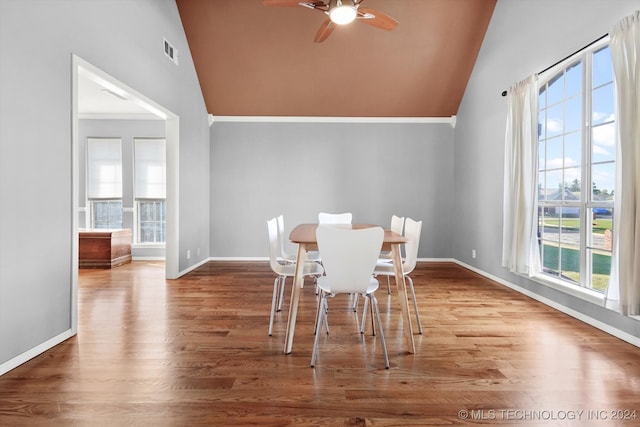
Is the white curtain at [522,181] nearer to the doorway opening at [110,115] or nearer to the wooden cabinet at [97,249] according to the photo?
the doorway opening at [110,115]

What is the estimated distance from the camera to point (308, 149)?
596 cm

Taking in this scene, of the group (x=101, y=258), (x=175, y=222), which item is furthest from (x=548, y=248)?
(x=101, y=258)

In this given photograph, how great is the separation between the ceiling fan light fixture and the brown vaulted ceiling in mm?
2015

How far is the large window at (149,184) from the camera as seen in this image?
6.36m

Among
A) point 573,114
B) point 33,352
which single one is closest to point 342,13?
point 573,114

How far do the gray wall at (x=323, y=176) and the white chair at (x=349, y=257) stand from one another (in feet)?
12.8

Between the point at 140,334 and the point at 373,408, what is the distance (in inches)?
76.1

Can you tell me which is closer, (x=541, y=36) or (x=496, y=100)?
(x=541, y=36)

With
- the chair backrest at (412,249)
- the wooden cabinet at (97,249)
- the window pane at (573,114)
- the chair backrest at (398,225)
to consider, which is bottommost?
the wooden cabinet at (97,249)

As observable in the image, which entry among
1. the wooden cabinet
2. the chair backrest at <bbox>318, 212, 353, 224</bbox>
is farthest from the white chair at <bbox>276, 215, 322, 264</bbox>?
the wooden cabinet

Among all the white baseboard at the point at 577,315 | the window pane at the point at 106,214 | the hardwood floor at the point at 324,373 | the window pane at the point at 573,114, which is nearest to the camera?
the hardwood floor at the point at 324,373

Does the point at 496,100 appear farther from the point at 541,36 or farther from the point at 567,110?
the point at 567,110

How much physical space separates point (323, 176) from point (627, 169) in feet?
13.8

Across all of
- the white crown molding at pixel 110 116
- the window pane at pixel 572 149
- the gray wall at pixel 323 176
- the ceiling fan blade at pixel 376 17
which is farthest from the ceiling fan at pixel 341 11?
the white crown molding at pixel 110 116
